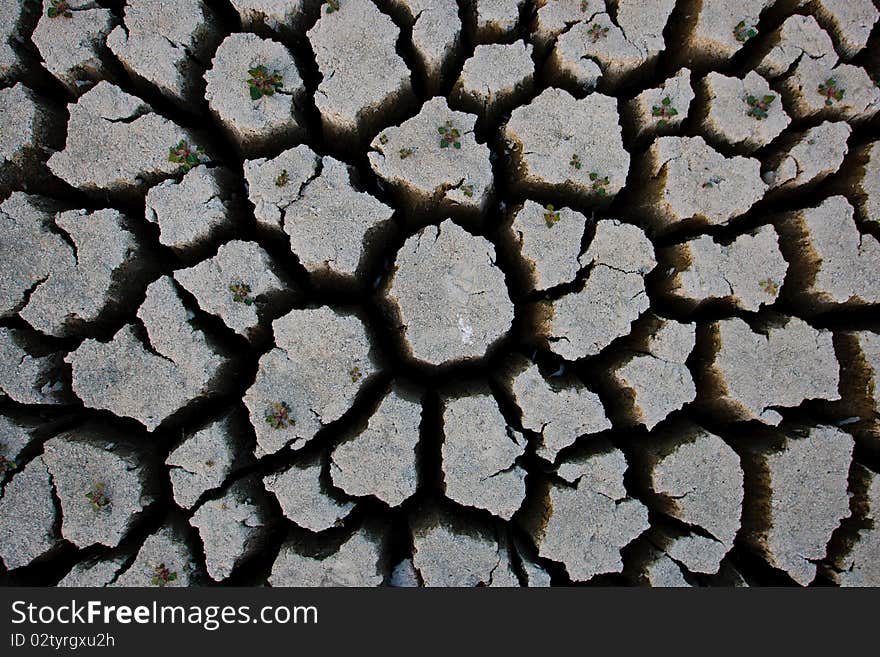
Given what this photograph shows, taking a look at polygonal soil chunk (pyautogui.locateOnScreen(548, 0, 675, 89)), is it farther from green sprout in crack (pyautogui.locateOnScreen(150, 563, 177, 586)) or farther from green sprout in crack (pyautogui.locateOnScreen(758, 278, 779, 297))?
green sprout in crack (pyautogui.locateOnScreen(150, 563, 177, 586))

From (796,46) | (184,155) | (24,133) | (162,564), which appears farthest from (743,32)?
(162,564)

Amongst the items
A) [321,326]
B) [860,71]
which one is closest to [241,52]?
[321,326]

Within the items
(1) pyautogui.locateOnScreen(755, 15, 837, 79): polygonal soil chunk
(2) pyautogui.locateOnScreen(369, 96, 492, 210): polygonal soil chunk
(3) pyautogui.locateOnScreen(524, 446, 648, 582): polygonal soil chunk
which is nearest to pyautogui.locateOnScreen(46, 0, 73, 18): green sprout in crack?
(2) pyautogui.locateOnScreen(369, 96, 492, 210): polygonal soil chunk

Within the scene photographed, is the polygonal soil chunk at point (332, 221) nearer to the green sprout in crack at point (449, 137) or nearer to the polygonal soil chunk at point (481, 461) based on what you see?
the green sprout in crack at point (449, 137)

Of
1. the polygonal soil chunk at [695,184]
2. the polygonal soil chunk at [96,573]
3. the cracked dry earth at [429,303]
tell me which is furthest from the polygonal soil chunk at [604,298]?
the polygonal soil chunk at [96,573]

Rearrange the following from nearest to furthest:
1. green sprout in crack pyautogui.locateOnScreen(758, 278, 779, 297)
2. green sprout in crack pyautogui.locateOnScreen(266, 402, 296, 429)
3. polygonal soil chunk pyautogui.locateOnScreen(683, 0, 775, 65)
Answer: green sprout in crack pyautogui.locateOnScreen(266, 402, 296, 429), green sprout in crack pyautogui.locateOnScreen(758, 278, 779, 297), polygonal soil chunk pyautogui.locateOnScreen(683, 0, 775, 65)
